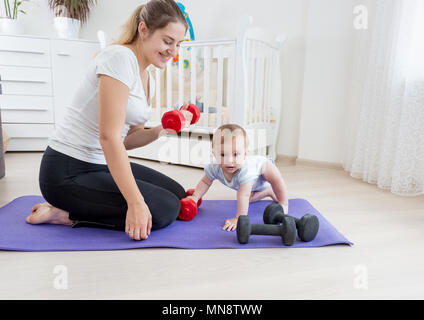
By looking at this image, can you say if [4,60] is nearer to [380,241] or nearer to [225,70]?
[225,70]

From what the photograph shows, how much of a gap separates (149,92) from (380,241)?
0.94 metres

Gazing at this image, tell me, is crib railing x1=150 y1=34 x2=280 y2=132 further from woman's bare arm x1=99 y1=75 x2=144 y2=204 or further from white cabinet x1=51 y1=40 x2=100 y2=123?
woman's bare arm x1=99 y1=75 x2=144 y2=204

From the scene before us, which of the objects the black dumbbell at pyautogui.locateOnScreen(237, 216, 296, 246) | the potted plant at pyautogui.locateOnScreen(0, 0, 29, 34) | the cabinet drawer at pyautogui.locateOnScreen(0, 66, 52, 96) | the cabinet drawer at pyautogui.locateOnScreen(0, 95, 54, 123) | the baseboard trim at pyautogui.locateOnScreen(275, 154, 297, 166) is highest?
the potted plant at pyautogui.locateOnScreen(0, 0, 29, 34)

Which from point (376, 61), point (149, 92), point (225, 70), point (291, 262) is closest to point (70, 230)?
point (149, 92)

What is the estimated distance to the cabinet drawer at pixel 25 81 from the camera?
2.59 meters

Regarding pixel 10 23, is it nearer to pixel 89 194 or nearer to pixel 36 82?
pixel 36 82

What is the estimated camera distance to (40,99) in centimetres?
269

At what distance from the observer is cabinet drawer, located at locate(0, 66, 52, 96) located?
2.59 m

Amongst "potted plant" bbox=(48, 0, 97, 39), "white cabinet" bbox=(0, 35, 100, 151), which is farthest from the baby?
"potted plant" bbox=(48, 0, 97, 39)

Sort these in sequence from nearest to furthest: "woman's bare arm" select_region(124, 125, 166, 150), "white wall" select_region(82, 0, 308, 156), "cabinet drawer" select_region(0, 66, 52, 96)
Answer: "woman's bare arm" select_region(124, 125, 166, 150)
"white wall" select_region(82, 0, 308, 156)
"cabinet drawer" select_region(0, 66, 52, 96)

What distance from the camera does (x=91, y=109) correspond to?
3.62 feet

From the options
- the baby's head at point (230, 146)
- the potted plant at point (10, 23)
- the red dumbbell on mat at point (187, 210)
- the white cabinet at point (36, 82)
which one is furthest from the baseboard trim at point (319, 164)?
the potted plant at point (10, 23)

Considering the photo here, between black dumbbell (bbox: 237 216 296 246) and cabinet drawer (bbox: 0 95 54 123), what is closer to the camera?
black dumbbell (bbox: 237 216 296 246)

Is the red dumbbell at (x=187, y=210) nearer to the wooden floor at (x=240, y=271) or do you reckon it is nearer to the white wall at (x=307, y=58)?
the wooden floor at (x=240, y=271)
